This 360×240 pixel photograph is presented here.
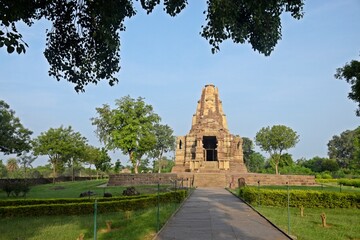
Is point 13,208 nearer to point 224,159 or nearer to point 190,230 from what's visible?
point 190,230

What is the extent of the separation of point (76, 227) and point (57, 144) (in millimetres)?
38648

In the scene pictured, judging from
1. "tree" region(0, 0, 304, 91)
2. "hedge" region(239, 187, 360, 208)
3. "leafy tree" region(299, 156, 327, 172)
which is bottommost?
"hedge" region(239, 187, 360, 208)

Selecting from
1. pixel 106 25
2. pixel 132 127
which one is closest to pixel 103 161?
pixel 132 127

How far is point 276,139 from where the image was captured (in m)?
60.2

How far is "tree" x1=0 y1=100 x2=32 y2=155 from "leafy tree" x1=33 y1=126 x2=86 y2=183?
11.4 metres

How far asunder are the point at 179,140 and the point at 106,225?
121 feet

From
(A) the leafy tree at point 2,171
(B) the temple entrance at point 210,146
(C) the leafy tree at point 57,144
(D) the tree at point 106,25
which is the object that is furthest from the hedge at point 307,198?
(A) the leafy tree at point 2,171

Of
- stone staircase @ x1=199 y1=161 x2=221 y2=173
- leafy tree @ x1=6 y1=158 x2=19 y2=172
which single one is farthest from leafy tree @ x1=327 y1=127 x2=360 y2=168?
leafy tree @ x1=6 y1=158 x2=19 y2=172

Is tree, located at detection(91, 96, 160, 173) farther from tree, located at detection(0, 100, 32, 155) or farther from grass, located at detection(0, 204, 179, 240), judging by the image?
grass, located at detection(0, 204, 179, 240)

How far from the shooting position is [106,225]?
474 inches

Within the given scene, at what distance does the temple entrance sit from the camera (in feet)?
164

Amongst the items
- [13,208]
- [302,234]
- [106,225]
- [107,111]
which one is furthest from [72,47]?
[107,111]

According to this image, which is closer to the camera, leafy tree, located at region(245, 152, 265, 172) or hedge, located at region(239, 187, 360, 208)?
hedge, located at region(239, 187, 360, 208)

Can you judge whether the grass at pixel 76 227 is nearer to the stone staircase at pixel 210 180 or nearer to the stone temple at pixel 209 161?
the stone temple at pixel 209 161
